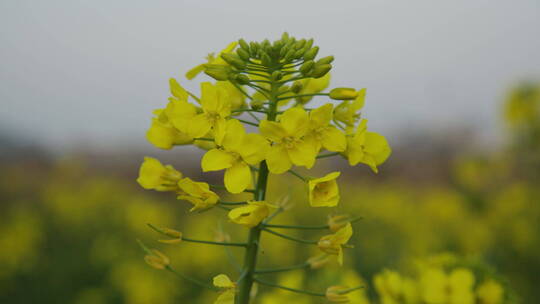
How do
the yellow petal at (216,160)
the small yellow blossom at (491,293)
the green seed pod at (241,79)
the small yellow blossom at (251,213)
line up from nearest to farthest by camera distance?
the small yellow blossom at (251,213) → the yellow petal at (216,160) → the green seed pod at (241,79) → the small yellow blossom at (491,293)

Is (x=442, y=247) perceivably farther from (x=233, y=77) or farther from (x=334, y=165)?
(x=334, y=165)

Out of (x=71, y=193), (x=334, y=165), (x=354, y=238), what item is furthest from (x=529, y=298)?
(x=334, y=165)

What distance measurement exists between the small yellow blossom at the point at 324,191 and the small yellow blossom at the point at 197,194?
39 centimetres

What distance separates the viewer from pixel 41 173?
639 inches

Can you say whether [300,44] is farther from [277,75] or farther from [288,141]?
[288,141]

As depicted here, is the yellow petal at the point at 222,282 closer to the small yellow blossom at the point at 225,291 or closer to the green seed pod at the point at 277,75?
the small yellow blossom at the point at 225,291

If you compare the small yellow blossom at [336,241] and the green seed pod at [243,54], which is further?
the green seed pod at [243,54]

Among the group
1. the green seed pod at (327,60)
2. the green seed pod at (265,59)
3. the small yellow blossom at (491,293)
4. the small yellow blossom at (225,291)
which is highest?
the green seed pod at (327,60)

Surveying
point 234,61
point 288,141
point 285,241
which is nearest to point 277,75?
point 234,61

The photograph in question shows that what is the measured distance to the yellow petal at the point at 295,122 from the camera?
156 centimetres

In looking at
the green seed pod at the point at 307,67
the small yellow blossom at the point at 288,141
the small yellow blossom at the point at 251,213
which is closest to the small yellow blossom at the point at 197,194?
the small yellow blossom at the point at 251,213

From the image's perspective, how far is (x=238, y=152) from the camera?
1.55 metres

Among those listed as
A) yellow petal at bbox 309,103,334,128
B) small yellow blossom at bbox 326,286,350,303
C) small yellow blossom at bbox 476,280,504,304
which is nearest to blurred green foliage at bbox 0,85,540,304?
small yellow blossom at bbox 476,280,504,304

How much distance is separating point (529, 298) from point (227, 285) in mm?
5023
